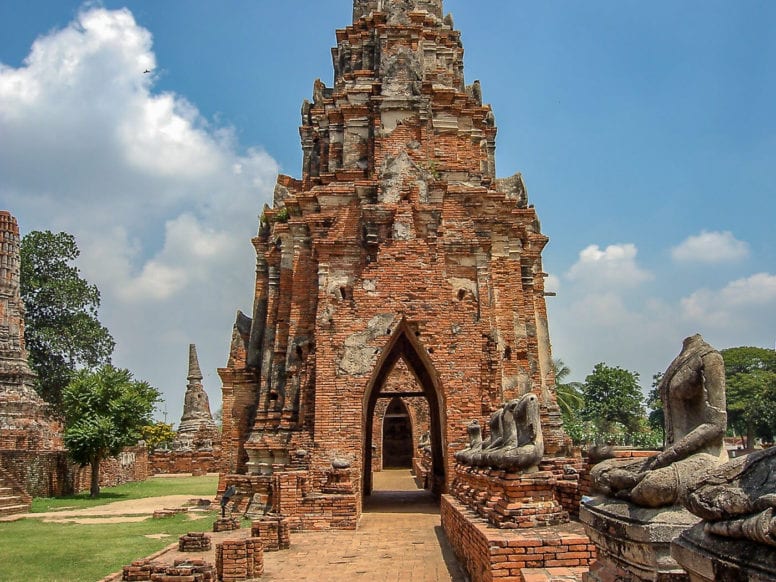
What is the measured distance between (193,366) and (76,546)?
1268 inches

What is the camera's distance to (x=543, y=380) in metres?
17.4

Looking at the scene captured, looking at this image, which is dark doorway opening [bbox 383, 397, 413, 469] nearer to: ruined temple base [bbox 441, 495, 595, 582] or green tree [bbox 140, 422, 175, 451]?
green tree [bbox 140, 422, 175, 451]

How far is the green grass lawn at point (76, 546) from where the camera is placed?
371 inches

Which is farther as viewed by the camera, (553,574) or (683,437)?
(553,574)

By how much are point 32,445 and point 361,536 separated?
21.1m

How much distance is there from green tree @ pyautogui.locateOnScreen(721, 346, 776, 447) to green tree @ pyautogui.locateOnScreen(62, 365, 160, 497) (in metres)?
35.6

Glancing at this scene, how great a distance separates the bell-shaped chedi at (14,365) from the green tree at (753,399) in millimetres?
39091

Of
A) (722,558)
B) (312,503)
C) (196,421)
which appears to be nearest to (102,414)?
(312,503)

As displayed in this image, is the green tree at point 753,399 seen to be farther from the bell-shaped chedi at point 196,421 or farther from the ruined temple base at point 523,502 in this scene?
the ruined temple base at point 523,502

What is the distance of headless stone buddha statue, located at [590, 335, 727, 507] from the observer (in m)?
3.82

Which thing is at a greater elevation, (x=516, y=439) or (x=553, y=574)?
(x=516, y=439)

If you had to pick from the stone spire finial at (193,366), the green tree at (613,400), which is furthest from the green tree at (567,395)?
the stone spire finial at (193,366)

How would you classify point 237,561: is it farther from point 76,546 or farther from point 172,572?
point 76,546

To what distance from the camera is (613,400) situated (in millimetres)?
49812
